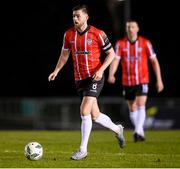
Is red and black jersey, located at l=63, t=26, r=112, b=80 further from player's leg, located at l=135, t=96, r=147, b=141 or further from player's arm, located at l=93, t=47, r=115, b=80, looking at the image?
player's leg, located at l=135, t=96, r=147, b=141

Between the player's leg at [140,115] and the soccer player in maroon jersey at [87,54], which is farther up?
the soccer player in maroon jersey at [87,54]

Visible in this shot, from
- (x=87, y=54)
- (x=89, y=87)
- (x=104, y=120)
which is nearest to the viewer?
(x=89, y=87)

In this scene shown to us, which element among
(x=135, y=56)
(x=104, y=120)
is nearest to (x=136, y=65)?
(x=135, y=56)

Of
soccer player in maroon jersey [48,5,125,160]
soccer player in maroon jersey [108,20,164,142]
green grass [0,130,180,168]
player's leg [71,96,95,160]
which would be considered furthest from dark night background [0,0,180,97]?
player's leg [71,96,95,160]

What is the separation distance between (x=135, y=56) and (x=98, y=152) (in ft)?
12.3

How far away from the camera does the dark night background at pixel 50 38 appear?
43.7 m

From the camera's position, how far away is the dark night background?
43.7m

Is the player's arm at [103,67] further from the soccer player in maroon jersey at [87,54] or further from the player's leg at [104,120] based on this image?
the player's leg at [104,120]

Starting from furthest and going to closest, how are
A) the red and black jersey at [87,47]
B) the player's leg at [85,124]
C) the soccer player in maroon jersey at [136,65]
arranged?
the soccer player in maroon jersey at [136,65] → the red and black jersey at [87,47] → the player's leg at [85,124]

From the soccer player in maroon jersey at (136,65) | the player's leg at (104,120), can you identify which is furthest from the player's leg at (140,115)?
the player's leg at (104,120)

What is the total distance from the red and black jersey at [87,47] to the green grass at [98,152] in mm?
1395

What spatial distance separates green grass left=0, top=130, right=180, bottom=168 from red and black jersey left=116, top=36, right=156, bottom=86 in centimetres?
131

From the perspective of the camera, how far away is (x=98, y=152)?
1398 centimetres

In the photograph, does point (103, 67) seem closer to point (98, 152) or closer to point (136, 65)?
point (98, 152)
